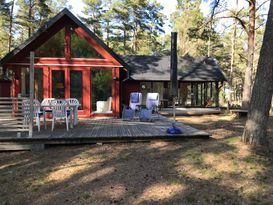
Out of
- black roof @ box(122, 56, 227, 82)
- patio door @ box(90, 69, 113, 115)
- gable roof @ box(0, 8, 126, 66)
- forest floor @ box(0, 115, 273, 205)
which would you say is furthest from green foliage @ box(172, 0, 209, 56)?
forest floor @ box(0, 115, 273, 205)

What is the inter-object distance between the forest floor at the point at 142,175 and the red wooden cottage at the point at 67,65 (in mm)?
5169

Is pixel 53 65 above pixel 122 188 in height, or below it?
above

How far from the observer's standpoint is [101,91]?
1231 cm

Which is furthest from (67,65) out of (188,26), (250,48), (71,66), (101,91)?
(188,26)

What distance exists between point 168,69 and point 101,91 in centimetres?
760

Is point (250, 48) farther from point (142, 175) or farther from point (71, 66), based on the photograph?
point (142, 175)

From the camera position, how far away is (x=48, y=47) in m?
12.0

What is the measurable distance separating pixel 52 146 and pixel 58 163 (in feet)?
4.62

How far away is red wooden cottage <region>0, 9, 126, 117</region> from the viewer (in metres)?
11.8

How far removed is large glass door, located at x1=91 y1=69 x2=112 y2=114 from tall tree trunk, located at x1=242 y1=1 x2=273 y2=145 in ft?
23.4

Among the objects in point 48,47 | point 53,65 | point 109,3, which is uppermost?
point 109,3

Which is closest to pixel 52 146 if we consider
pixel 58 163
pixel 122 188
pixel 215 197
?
pixel 58 163

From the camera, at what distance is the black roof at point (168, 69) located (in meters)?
17.9

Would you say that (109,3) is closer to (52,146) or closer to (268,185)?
(52,146)
